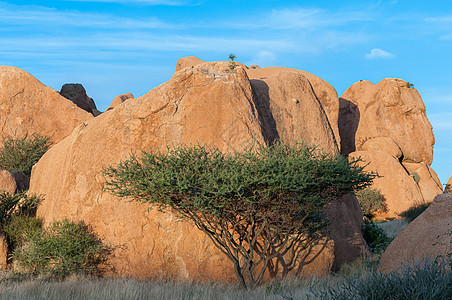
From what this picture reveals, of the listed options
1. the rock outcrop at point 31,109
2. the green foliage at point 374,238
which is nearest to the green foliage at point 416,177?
the green foliage at point 374,238

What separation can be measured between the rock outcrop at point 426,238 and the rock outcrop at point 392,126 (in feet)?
98.0

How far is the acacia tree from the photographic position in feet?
34.7

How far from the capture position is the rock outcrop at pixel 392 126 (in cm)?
3994

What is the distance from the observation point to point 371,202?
33188 millimetres

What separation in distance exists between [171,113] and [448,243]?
8.13 metres

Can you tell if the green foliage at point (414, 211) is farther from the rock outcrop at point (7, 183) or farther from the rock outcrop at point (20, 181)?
the rock outcrop at point (7, 183)

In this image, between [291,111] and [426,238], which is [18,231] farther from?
[426,238]

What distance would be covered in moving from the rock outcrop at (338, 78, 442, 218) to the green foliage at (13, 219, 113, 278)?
101 feet

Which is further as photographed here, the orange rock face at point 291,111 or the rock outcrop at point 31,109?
the rock outcrop at point 31,109

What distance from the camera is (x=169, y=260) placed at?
1265 centimetres

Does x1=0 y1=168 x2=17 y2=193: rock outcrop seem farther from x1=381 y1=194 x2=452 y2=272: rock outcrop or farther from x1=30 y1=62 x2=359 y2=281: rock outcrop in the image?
x1=381 y1=194 x2=452 y2=272: rock outcrop

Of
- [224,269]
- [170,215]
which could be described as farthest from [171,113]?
[224,269]

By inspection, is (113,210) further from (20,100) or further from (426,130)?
(426,130)

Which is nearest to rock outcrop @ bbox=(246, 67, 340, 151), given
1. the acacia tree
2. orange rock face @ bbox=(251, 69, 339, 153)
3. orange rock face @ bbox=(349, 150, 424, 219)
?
orange rock face @ bbox=(251, 69, 339, 153)
